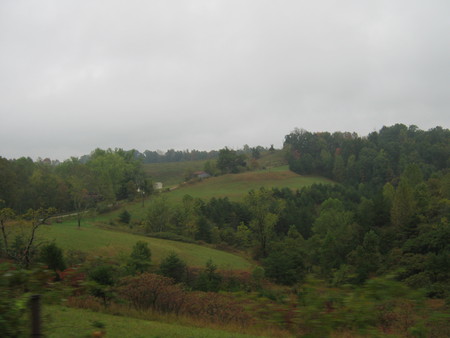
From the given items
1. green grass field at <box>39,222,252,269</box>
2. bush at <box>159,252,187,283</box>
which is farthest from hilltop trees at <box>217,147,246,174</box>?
bush at <box>159,252,187,283</box>

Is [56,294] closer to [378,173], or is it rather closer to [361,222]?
[361,222]

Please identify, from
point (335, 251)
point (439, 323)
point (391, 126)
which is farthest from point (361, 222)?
point (391, 126)

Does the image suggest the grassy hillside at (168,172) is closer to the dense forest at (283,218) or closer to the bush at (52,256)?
the dense forest at (283,218)

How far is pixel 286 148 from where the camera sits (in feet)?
356

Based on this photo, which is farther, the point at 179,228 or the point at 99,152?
the point at 99,152

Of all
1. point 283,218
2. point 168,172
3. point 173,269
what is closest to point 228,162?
point 168,172

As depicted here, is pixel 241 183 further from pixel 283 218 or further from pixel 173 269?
pixel 173 269

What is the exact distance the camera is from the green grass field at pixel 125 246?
29812 millimetres

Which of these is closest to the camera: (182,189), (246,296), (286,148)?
(246,296)

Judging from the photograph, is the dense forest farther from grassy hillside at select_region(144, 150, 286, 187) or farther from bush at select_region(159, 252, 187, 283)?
grassy hillside at select_region(144, 150, 286, 187)

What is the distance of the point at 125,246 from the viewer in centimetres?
3266

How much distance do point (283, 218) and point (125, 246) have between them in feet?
91.4

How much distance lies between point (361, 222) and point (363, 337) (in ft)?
148

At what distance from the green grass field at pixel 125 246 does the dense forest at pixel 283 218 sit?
3.02m
